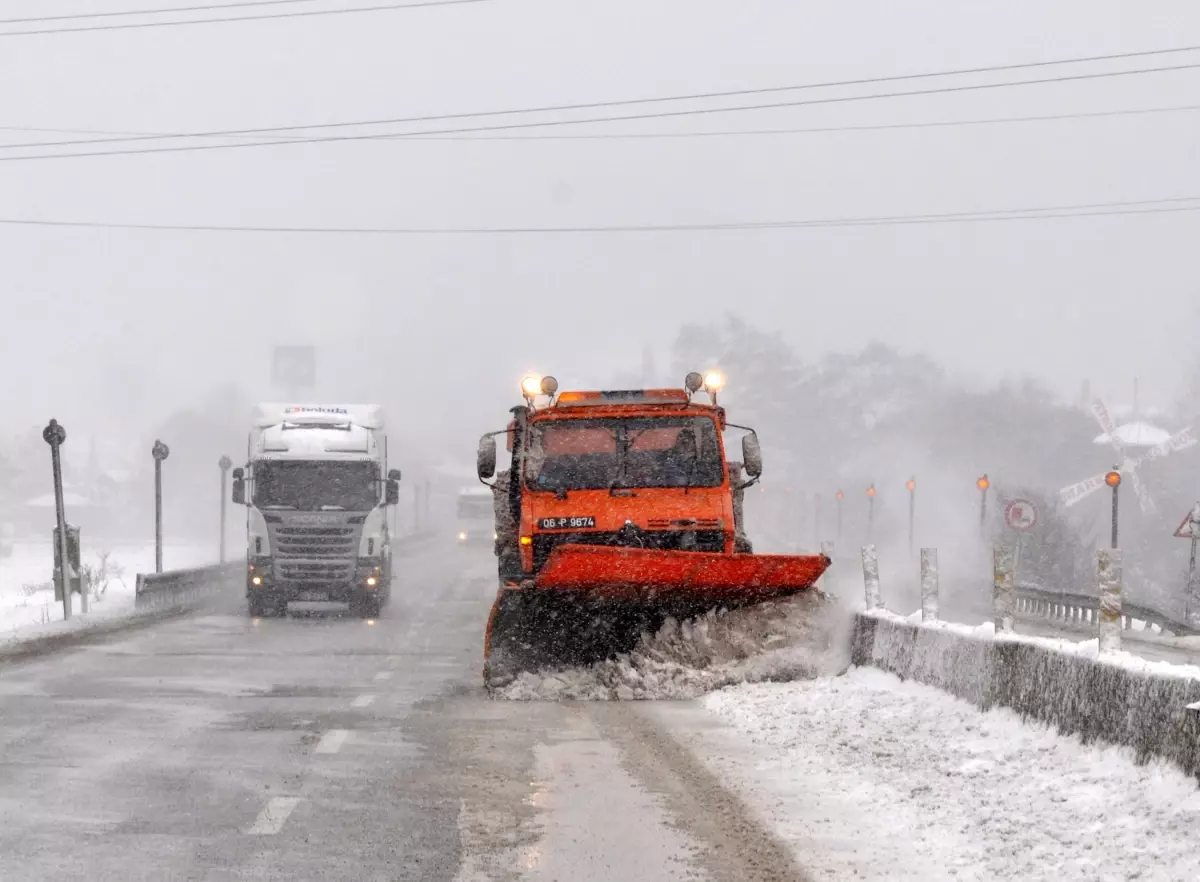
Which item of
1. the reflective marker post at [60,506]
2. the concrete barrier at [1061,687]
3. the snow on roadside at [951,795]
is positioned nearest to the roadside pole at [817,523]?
the reflective marker post at [60,506]

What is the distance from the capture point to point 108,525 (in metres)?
132

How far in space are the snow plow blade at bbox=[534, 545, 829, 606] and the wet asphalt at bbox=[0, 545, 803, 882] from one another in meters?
1.00

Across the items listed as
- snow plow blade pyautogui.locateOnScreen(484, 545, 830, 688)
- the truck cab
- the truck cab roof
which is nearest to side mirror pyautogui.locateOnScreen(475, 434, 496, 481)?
the truck cab

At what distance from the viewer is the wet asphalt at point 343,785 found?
7020 millimetres

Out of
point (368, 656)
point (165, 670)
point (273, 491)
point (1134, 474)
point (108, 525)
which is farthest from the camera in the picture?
point (108, 525)

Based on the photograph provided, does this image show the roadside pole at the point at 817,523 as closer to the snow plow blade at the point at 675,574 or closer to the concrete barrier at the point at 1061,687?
the snow plow blade at the point at 675,574

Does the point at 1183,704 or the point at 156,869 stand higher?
the point at 1183,704

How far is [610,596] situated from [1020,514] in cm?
2100

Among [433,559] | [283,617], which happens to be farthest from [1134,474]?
[283,617]

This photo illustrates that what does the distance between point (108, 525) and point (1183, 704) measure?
130608mm

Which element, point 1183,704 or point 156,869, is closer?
point 156,869

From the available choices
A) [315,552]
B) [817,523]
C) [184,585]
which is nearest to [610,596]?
[315,552]

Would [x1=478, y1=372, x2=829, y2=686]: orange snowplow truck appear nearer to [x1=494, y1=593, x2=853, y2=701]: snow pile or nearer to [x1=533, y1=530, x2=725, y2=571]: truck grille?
[x1=533, y1=530, x2=725, y2=571]: truck grille

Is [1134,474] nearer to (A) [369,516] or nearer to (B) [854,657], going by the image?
(A) [369,516]
